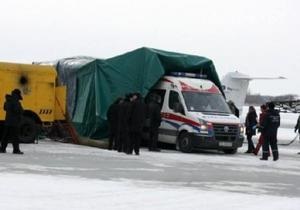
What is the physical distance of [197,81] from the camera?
2136 centimetres

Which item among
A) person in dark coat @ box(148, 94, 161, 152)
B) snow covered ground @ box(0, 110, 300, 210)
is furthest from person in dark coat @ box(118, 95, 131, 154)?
person in dark coat @ box(148, 94, 161, 152)

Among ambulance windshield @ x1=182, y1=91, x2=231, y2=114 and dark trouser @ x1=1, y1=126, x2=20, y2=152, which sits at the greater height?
ambulance windshield @ x1=182, y1=91, x2=231, y2=114

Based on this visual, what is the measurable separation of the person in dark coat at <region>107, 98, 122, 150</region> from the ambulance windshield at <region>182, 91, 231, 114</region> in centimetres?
231

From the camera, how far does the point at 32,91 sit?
20.7 m

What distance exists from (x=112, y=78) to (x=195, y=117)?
317 cm

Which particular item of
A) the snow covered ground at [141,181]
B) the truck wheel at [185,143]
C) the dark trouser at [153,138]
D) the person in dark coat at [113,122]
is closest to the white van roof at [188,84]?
the truck wheel at [185,143]

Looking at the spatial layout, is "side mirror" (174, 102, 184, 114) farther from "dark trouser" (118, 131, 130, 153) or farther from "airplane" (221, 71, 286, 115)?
"airplane" (221, 71, 286, 115)

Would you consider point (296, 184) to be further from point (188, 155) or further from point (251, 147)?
point (251, 147)

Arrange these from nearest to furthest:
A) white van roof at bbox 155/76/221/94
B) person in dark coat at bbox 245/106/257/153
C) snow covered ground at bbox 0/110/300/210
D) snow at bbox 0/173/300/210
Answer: snow at bbox 0/173/300/210
snow covered ground at bbox 0/110/300/210
white van roof at bbox 155/76/221/94
person in dark coat at bbox 245/106/257/153

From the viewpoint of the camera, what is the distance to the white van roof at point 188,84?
20.8m

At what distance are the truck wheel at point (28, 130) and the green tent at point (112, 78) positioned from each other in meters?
1.81

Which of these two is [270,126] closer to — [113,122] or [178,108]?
[178,108]

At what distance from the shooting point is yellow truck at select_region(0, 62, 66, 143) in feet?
66.0

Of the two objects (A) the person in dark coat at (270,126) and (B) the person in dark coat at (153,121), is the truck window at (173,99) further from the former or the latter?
(A) the person in dark coat at (270,126)
